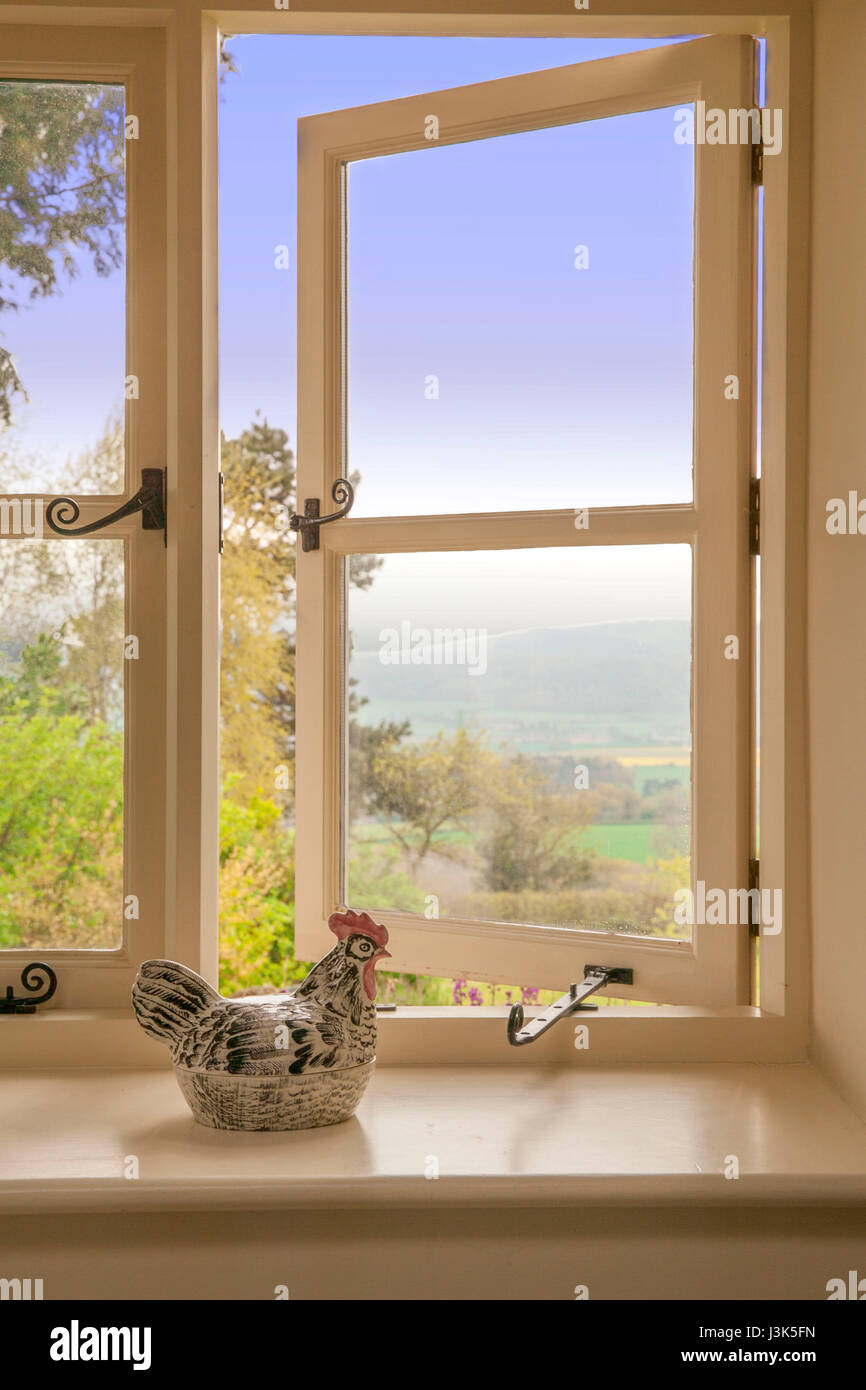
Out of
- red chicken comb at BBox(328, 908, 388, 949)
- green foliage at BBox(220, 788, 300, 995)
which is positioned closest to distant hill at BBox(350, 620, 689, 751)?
red chicken comb at BBox(328, 908, 388, 949)

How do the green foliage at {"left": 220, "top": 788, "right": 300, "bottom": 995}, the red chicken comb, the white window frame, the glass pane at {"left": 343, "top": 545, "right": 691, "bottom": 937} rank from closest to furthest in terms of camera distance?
1. the red chicken comb
2. the white window frame
3. the glass pane at {"left": 343, "top": 545, "right": 691, "bottom": 937}
4. the green foliage at {"left": 220, "top": 788, "right": 300, "bottom": 995}

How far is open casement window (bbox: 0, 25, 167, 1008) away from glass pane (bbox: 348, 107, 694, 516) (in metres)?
0.32

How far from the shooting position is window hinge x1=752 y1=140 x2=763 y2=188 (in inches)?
56.9

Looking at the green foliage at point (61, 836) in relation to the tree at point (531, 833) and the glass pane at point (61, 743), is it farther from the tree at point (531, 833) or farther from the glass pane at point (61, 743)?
the tree at point (531, 833)

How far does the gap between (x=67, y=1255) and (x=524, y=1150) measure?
1.56ft

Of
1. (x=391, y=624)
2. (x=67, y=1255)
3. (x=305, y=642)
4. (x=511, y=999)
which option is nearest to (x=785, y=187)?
(x=391, y=624)

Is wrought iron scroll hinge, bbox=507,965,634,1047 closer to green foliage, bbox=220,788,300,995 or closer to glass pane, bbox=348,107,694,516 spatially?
glass pane, bbox=348,107,694,516

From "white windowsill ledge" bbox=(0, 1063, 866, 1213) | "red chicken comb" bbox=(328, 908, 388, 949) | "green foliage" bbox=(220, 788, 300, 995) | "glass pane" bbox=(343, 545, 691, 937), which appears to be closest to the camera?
"white windowsill ledge" bbox=(0, 1063, 866, 1213)

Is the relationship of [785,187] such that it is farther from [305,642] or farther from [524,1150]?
[524,1150]

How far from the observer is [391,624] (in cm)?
161

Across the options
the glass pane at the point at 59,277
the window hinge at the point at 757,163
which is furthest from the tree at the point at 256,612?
the window hinge at the point at 757,163

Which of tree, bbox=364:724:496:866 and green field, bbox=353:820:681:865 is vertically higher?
tree, bbox=364:724:496:866

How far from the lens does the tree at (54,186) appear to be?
57.1 inches

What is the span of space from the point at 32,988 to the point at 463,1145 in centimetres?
63
